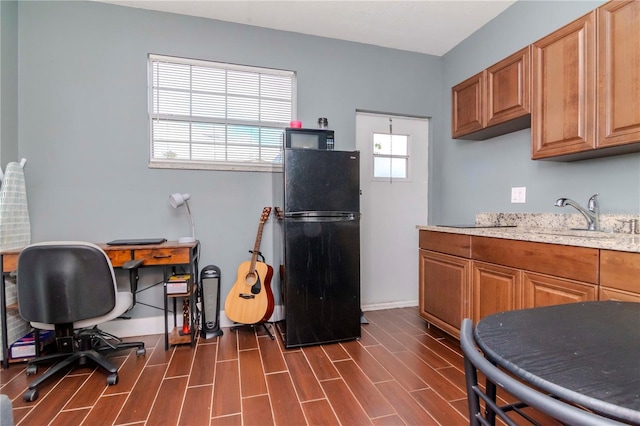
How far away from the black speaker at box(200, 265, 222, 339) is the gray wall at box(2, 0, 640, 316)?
189mm

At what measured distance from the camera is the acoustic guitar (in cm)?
251

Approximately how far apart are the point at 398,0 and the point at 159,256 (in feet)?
9.16

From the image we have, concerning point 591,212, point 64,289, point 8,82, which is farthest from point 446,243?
point 8,82

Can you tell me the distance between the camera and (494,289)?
1945mm

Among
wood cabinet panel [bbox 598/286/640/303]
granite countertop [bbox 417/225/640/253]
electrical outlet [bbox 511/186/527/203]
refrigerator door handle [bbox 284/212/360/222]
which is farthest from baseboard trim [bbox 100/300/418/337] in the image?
electrical outlet [bbox 511/186/527/203]

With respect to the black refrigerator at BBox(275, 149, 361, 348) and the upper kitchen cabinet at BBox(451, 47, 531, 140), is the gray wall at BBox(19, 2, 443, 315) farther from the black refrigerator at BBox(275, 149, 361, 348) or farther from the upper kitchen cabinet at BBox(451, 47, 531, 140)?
the upper kitchen cabinet at BBox(451, 47, 531, 140)

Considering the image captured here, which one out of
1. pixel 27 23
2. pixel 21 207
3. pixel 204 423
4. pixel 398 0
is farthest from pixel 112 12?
pixel 204 423

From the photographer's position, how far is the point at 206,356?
217 centimetres

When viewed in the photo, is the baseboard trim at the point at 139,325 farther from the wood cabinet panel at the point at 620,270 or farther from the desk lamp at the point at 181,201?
the wood cabinet panel at the point at 620,270

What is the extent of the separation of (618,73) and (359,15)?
1.91 m

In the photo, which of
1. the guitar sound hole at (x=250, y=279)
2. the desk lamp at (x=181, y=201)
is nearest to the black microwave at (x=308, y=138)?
the desk lamp at (x=181, y=201)

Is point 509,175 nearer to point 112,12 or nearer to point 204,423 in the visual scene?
point 204,423

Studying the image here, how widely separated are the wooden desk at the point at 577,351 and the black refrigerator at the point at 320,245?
1632mm

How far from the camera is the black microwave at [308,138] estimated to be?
97.6 inches
